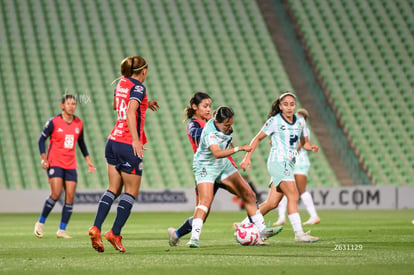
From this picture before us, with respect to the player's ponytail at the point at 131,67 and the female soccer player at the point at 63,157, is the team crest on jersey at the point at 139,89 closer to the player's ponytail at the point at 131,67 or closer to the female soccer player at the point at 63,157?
the player's ponytail at the point at 131,67

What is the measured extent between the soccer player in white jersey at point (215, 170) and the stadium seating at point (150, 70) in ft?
44.9

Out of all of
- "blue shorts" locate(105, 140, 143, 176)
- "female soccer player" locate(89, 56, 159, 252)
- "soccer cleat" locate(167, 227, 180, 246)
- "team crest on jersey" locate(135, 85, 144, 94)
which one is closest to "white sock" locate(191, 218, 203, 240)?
"soccer cleat" locate(167, 227, 180, 246)

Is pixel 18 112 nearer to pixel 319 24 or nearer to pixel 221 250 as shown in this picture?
pixel 319 24

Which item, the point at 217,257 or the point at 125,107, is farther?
the point at 125,107

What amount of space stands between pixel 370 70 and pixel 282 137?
59.8 feet

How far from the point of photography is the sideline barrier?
19.7 m

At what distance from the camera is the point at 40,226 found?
10.2m

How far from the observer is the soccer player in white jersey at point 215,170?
7863 millimetres

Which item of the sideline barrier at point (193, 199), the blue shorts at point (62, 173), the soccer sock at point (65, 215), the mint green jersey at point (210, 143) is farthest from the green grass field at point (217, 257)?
the sideline barrier at point (193, 199)

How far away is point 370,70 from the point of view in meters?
26.3

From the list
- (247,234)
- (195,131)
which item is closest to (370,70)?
(195,131)

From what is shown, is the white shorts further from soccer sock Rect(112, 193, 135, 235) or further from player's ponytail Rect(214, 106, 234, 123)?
soccer sock Rect(112, 193, 135, 235)

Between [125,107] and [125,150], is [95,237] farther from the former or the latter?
[125,107]

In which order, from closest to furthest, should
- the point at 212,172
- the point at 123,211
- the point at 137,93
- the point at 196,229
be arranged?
the point at 137,93
the point at 123,211
the point at 196,229
the point at 212,172
